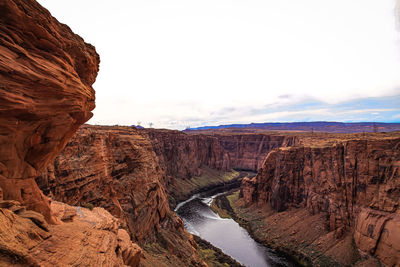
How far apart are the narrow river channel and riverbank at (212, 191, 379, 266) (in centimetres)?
205

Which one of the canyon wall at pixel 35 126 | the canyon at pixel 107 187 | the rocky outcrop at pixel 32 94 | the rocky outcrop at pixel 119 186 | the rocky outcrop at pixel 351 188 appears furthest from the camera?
the rocky outcrop at pixel 351 188

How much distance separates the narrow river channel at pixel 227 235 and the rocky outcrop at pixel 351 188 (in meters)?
11.9

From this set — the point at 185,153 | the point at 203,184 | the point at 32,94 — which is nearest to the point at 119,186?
the point at 32,94

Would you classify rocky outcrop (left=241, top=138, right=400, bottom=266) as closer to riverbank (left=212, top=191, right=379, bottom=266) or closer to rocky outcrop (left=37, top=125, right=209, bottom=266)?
riverbank (left=212, top=191, right=379, bottom=266)

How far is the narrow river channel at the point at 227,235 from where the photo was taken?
141ft

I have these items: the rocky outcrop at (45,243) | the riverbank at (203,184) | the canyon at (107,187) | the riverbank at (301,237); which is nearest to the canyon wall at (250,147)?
the riverbank at (203,184)

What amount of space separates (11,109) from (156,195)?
2992 centimetres

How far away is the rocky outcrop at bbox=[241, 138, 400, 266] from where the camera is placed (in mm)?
32594

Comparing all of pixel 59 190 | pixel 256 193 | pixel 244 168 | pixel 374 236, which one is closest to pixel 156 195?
pixel 59 190

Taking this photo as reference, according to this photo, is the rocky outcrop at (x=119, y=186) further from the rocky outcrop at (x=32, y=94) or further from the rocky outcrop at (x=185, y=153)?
the rocky outcrop at (x=185, y=153)

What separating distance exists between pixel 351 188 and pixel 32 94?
46670mm

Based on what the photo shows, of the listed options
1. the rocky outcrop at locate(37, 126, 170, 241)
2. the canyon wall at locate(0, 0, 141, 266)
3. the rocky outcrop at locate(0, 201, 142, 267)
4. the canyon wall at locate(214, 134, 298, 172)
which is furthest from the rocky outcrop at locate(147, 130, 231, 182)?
the canyon wall at locate(0, 0, 141, 266)

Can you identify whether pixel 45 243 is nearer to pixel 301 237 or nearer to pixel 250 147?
pixel 301 237

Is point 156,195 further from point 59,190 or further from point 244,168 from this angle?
point 244,168
